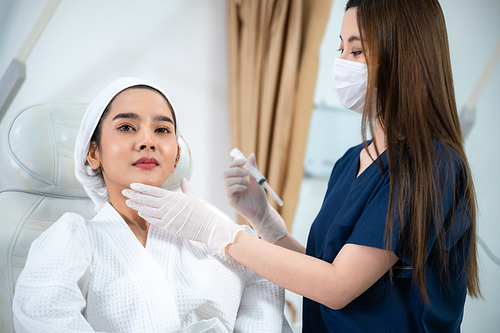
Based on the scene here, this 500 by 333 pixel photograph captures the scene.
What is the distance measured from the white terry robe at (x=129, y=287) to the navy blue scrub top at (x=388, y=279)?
0.77ft

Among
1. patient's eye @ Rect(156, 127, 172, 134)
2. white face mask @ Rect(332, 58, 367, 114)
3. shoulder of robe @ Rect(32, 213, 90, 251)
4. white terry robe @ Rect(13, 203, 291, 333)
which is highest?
white face mask @ Rect(332, 58, 367, 114)

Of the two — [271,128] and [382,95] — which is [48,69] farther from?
[382,95]

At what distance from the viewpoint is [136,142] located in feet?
3.26

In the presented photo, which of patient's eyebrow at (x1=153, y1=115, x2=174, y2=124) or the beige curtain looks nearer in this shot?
patient's eyebrow at (x1=153, y1=115, x2=174, y2=124)

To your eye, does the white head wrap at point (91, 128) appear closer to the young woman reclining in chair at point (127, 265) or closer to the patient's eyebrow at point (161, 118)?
the young woman reclining in chair at point (127, 265)

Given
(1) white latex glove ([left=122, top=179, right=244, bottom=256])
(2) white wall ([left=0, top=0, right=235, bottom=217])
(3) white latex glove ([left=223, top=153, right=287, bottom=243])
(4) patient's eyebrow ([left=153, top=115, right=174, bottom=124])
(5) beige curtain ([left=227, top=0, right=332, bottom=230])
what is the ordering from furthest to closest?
(5) beige curtain ([left=227, top=0, right=332, bottom=230]) → (2) white wall ([left=0, top=0, right=235, bottom=217]) → (3) white latex glove ([left=223, top=153, right=287, bottom=243]) → (4) patient's eyebrow ([left=153, top=115, right=174, bottom=124]) → (1) white latex glove ([left=122, top=179, right=244, bottom=256])

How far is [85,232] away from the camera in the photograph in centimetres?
91

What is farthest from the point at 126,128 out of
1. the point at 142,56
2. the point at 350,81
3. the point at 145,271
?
the point at 142,56

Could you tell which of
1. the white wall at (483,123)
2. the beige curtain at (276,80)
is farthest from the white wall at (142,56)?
the white wall at (483,123)

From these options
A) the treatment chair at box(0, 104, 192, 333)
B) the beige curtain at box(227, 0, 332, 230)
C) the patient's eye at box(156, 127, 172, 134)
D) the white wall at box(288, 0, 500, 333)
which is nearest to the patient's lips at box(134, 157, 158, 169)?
the patient's eye at box(156, 127, 172, 134)

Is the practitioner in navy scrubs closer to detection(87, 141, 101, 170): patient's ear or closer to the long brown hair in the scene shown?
the long brown hair

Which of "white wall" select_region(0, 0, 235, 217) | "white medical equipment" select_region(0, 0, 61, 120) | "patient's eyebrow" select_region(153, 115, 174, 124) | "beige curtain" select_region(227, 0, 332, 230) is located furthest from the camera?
"beige curtain" select_region(227, 0, 332, 230)

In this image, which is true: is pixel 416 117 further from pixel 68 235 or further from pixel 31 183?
pixel 31 183

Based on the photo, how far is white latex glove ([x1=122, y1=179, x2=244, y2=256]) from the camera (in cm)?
95
